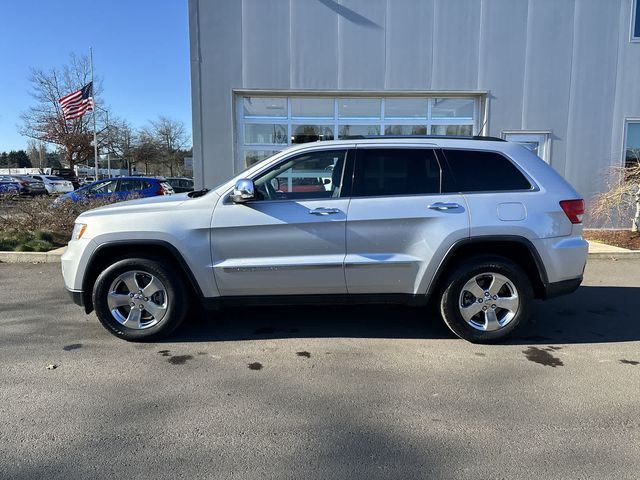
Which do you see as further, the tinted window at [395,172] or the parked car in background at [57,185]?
the parked car in background at [57,185]

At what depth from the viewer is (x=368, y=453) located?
A: 278 centimetres

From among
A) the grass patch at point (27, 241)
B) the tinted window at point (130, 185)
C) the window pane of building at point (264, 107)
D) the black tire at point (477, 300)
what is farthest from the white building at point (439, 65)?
the black tire at point (477, 300)

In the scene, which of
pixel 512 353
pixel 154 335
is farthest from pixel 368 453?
pixel 154 335

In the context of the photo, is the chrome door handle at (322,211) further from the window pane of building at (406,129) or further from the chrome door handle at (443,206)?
the window pane of building at (406,129)

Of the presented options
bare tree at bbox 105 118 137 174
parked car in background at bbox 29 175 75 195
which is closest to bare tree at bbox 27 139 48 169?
bare tree at bbox 105 118 137 174

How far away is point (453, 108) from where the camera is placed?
11.7 meters

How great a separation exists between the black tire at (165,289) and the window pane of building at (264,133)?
7688 mm

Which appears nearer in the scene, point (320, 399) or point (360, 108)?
point (320, 399)

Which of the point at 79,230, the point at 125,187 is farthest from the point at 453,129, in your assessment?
the point at 79,230

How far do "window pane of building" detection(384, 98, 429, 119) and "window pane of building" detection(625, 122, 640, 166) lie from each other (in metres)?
4.87

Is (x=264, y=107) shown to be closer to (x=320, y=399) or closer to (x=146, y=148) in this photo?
(x=320, y=399)

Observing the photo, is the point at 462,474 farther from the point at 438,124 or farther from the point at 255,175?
the point at 438,124

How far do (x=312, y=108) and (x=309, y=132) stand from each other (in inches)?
22.8

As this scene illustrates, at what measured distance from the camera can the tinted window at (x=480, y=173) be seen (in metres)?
4.41
